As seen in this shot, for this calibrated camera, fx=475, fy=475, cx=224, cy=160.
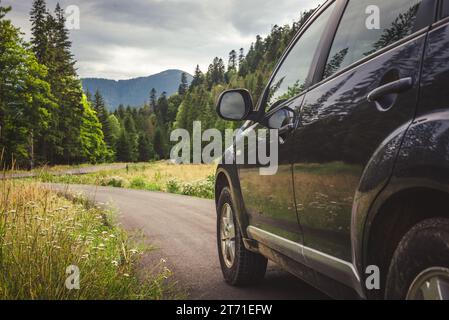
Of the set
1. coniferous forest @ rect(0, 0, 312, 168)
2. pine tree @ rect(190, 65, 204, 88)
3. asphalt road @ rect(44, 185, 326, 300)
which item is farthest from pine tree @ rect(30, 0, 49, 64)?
pine tree @ rect(190, 65, 204, 88)

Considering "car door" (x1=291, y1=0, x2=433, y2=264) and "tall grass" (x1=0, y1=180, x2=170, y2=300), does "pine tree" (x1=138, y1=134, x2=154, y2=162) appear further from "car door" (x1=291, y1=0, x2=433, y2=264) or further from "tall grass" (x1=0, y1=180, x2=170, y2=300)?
"car door" (x1=291, y1=0, x2=433, y2=264)

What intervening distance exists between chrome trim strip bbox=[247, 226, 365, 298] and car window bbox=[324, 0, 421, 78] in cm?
101

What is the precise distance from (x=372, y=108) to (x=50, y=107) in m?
48.2

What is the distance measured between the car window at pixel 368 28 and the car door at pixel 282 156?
315 mm

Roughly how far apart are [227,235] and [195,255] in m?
1.52

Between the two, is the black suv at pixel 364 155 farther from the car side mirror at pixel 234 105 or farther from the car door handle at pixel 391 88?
the car side mirror at pixel 234 105

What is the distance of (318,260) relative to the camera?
2486 millimetres

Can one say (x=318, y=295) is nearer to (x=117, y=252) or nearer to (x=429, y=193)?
(x=117, y=252)

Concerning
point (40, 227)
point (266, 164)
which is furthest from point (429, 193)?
point (40, 227)

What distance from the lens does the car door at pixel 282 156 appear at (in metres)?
2.96

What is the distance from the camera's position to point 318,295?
4098 mm

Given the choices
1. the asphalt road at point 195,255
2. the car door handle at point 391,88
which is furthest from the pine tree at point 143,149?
the car door handle at point 391,88

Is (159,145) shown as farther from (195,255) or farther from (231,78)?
(195,255)
